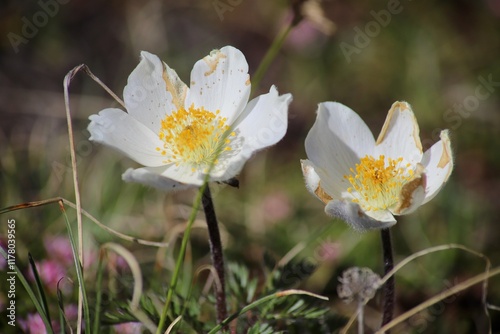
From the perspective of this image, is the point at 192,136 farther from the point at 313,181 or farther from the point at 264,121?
the point at 313,181

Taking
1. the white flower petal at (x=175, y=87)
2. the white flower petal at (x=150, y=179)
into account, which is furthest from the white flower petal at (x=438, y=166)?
the white flower petal at (x=175, y=87)

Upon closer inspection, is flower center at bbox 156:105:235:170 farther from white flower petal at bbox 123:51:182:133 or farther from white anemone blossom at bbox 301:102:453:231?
white anemone blossom at bbox 301:102:453:231

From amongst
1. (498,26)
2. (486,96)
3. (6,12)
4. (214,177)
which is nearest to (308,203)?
(486,96)

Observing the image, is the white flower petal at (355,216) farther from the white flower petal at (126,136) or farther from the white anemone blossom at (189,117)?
the white flower petal at (126,136)

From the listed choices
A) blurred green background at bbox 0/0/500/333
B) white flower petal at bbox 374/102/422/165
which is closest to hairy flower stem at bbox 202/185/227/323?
white flower petal at bbox 374/102/422/165

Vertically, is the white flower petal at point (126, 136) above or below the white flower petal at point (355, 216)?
below

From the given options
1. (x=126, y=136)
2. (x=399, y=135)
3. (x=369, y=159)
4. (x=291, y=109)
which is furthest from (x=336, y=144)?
(x=291, y=109)

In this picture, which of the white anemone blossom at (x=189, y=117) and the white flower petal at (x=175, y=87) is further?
the white flower petal at (x=175, y=87)
